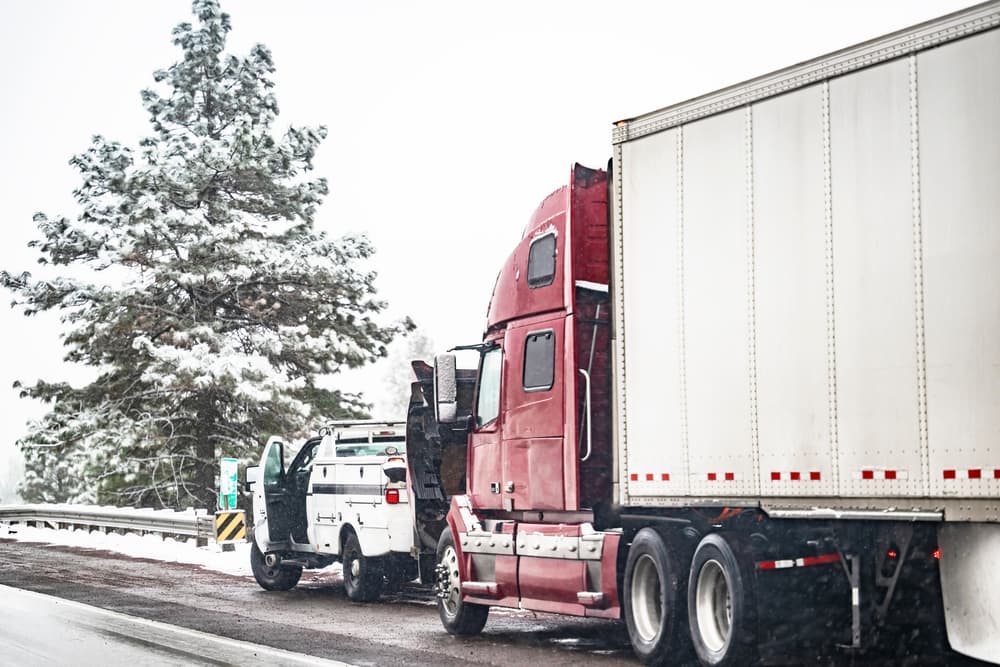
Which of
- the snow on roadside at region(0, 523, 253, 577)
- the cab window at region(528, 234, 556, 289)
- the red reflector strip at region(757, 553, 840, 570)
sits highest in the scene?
the cab window at region(528, 234, 556, 289)

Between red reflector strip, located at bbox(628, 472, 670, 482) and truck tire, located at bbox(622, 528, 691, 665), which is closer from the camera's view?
truck tire, located at bbox(622, 528, 691, 665)

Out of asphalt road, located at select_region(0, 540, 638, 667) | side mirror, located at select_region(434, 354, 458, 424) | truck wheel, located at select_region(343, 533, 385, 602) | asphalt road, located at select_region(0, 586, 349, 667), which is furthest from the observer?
truck wheel, located at select_region(343, 533, 385, 602)

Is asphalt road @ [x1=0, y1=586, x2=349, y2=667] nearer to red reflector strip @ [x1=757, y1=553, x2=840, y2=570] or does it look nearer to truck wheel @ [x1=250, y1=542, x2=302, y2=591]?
red reflector strip @ [x1=757, y1=553, x2=840, y2=570]

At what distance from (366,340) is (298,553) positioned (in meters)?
19.0

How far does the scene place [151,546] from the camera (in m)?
29.4

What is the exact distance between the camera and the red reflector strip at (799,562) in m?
9.57

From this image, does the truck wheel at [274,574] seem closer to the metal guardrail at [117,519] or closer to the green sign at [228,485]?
the green sign at [228,485]

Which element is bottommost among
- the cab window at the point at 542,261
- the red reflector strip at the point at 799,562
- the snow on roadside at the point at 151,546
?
the snow on roadside at the point at 151,546

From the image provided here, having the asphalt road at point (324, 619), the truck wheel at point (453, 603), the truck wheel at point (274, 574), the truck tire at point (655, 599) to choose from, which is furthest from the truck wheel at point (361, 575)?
the truck tire at point (655, 599)

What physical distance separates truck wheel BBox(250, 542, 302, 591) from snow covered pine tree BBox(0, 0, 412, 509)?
629 inches

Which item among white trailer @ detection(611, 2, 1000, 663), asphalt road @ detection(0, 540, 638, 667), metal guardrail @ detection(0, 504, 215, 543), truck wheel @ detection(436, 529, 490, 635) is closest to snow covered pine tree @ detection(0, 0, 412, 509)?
metal guardrail @ detection(0, 504, 215, 543)

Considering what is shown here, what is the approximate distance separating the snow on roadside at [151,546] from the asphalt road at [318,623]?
7.30 ft

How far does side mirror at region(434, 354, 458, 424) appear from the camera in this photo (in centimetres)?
1361

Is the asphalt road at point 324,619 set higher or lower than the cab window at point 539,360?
lower
